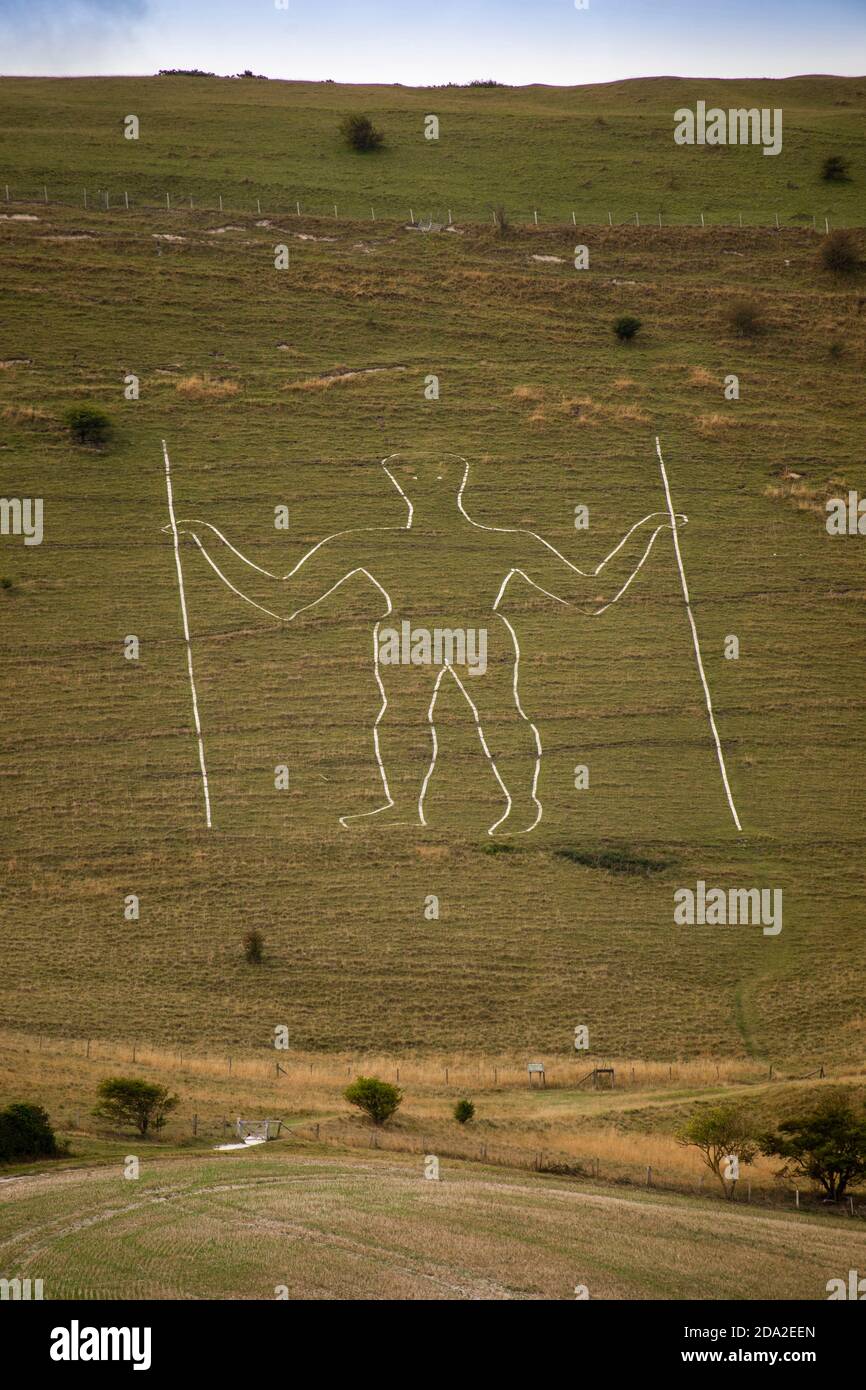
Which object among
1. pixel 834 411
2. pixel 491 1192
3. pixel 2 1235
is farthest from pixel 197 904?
pixel 834 411

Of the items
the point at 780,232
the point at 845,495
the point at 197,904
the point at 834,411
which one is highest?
the point at 780,232

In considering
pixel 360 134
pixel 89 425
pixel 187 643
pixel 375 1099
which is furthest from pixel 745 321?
pixel 375 1099

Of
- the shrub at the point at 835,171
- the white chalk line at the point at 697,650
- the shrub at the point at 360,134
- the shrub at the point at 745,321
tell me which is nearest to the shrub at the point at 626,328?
the shrub at the point at 745,321

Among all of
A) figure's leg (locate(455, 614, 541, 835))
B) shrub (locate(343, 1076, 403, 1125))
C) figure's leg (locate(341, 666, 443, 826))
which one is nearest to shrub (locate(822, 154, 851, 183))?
figure's leg (locate(455, 614, 541, 835))

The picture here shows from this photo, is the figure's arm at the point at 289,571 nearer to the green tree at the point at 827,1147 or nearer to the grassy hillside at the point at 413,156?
the green tree at the point at 827,1147

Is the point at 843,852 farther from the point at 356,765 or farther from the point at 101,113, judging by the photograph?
the point at 101,113

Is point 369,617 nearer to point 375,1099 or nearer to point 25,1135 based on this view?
point 375,1099

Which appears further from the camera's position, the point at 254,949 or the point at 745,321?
the point at 745,321

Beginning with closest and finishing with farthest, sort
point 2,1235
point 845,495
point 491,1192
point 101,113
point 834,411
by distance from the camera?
point 2,1235
point 491,1192
point 845,495
point 834,411
point 101,113
